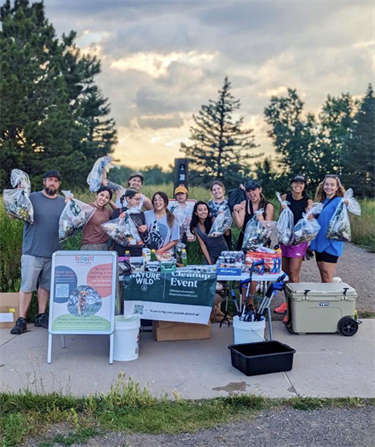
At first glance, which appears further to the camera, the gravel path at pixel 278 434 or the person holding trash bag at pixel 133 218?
the person holding trash bag at pixel 133 218

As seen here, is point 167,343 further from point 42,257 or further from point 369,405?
point 369,405

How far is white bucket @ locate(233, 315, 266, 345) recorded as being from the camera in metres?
5.16

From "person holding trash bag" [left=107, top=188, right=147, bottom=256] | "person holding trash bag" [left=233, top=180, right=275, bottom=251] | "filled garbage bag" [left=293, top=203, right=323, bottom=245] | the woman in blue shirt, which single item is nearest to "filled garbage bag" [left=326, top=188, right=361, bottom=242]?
the woman in blue shirt

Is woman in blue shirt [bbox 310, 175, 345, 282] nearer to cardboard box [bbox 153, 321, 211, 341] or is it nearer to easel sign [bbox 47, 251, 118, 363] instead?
cardboard box [bbox 153, 321, 211, 341]

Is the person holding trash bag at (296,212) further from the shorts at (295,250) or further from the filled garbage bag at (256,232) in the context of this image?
the filled garbage bag at (256,232)

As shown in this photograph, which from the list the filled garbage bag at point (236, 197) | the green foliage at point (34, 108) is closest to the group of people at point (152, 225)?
the filled garbage bag at point (236, 197)

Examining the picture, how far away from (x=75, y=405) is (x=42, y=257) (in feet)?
7.65

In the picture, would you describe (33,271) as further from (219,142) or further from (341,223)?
(219,142)

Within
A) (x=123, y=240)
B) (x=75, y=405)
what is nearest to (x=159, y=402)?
(x=75, y=405)

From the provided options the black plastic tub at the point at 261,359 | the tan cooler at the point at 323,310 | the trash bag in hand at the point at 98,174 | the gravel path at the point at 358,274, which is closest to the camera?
the black plastic tub at the point at 261,359

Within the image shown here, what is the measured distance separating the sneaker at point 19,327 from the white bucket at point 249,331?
2575 mm

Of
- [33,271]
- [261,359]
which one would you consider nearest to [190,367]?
[261,359]

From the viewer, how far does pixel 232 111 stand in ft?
147

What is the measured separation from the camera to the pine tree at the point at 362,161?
3762 centimetres
